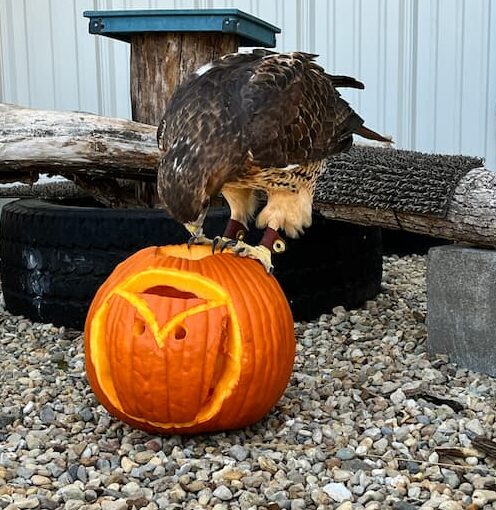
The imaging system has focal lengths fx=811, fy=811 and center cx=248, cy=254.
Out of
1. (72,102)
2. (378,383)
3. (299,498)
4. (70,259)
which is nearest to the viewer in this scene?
(299,498)

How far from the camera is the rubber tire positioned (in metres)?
3.45

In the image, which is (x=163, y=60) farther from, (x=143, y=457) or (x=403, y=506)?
(x=403, y=506)

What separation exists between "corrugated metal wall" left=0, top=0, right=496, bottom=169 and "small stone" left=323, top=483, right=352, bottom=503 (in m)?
3.99

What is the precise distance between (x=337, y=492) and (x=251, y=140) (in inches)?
41.8

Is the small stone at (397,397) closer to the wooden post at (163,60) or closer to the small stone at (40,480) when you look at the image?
the small stone at (40,480)

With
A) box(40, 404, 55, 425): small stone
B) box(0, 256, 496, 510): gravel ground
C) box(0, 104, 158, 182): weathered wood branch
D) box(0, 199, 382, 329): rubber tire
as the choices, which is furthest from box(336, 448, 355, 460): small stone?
box(0, 104, 158, 182): weathered wood branch

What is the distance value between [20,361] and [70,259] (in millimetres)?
486

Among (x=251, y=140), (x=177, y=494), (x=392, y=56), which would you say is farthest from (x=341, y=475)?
(x=392, y=56)

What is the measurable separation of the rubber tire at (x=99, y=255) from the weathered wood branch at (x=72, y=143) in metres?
0.22

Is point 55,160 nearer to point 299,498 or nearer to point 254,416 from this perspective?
point 254,416

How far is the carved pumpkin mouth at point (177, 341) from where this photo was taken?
231 cm

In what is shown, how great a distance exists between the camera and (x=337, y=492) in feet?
7.10

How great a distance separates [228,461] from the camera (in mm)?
2350

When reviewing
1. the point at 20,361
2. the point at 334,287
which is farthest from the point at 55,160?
the point at 334,287
